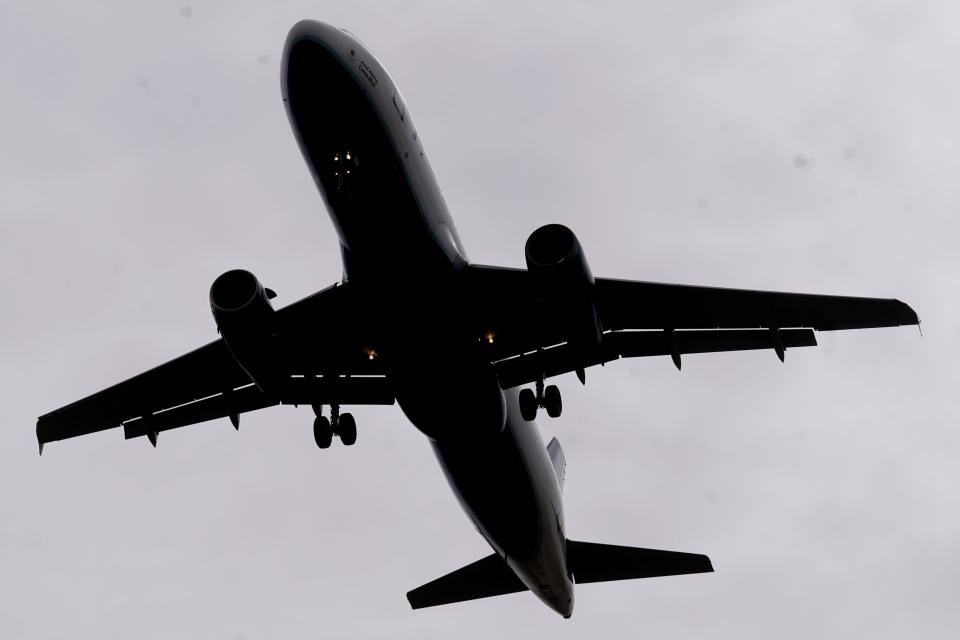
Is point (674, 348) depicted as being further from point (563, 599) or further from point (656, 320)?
point (563, 599)

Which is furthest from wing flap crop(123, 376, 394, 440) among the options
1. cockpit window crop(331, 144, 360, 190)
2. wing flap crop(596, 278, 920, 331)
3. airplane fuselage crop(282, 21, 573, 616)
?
cockpit window crop(331, 144, 360, 190)

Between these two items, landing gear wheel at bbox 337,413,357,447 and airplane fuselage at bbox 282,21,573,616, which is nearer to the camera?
airplane fuselage at bbox 282,21,573,616

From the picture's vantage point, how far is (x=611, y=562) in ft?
97.5

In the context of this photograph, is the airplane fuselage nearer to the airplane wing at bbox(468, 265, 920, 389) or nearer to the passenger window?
the passenger window

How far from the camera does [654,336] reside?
78.3 feet

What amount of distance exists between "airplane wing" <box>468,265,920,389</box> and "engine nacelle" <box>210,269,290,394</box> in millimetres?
4109

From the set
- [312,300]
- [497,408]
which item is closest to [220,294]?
[312,300]

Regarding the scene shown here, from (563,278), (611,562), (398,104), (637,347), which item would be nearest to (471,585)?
(611,562)

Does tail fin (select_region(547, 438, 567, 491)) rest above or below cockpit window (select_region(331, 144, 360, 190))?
below

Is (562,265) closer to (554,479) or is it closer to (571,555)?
→ (554,479)

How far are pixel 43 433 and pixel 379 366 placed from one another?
27.6ft

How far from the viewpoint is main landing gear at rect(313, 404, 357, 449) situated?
24344 millimetres

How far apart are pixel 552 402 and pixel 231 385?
Answer: 7933mm

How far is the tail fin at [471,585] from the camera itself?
99.8ft
